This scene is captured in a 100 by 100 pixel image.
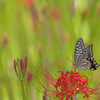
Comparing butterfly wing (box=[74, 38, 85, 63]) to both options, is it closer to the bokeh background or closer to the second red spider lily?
the second red spider lily

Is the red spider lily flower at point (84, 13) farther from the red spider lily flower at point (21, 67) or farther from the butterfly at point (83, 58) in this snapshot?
the red spider lily flower at point (21, 67)

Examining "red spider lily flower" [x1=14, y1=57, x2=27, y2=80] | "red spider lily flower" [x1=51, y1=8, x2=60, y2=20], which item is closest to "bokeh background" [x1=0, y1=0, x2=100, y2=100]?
"red spider lily flower" [x1=51, y1=8, x2=60, y2=20]

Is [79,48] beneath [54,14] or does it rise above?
beneath

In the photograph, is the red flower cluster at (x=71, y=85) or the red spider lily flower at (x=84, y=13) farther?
the red spider lily flower at (x=84, y=13)

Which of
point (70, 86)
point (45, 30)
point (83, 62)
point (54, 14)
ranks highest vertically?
point (54, 14)

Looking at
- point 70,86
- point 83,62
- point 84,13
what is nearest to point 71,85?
point 70,86

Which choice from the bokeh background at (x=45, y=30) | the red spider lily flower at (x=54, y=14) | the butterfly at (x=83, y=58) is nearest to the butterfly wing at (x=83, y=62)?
the butterfly at (x=83, y=58)

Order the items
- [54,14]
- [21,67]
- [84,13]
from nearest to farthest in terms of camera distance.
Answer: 1. [21,67]
2. [84,13]
3. [54,14]

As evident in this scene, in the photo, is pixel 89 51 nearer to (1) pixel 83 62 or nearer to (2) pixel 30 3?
(1) pixel 83 62

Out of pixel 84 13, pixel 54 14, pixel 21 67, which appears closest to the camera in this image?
pixel 21 67

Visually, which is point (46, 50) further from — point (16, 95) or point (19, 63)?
point (19, 63)
